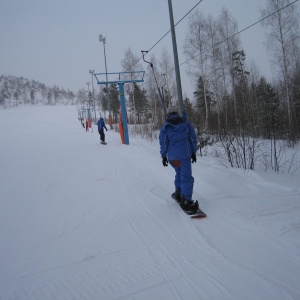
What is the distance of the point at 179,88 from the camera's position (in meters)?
5.88

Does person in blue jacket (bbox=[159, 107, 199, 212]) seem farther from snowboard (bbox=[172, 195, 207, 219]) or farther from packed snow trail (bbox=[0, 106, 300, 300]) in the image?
packed snow trail (bbox=[0, 106, 300, 300])

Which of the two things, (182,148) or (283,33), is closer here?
(182,148)

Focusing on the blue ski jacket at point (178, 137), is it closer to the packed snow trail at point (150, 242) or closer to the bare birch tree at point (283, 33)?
the packed snow trail at point (150, 242)

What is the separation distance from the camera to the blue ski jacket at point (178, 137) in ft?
11.9

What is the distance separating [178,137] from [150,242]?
160cm

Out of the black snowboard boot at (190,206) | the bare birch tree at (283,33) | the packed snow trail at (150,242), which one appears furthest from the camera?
the bare birch tree at (283,33)

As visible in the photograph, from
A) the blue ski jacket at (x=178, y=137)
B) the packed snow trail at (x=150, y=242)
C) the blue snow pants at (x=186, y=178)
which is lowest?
the packed snow trail at (x=150, y=242)

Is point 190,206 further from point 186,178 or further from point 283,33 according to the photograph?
point 283,33

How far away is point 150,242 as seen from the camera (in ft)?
9.52

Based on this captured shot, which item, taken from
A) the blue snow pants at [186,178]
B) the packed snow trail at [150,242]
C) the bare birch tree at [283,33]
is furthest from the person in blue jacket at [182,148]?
the bare birch tree at [283,33]

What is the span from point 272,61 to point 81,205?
56.1 ft

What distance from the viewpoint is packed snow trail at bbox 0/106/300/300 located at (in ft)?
7.13

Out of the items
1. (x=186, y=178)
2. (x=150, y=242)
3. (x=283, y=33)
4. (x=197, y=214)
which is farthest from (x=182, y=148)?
(x=283, y=33)

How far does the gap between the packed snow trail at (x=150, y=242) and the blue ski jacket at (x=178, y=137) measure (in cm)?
94
